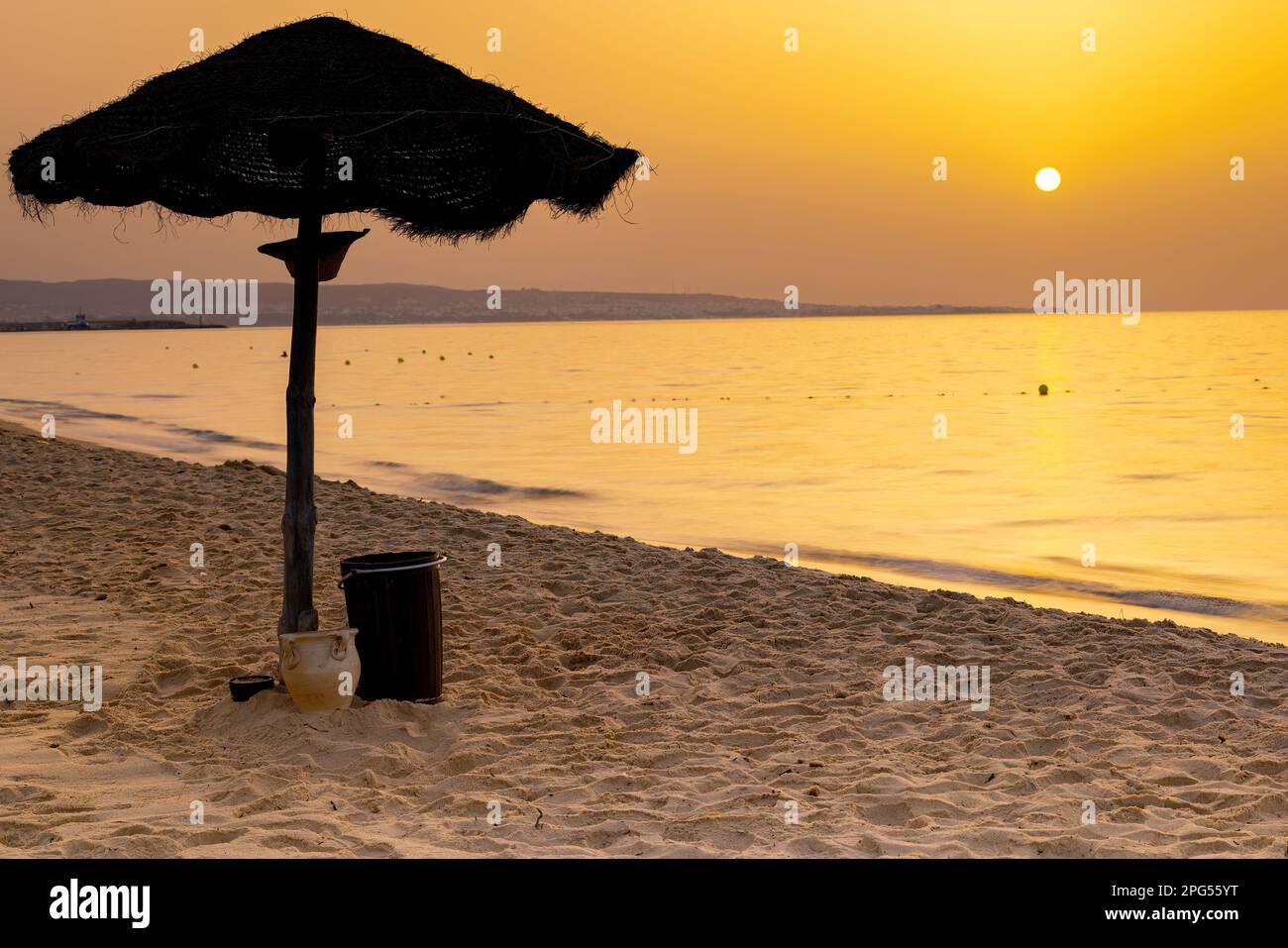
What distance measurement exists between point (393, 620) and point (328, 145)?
253 centimetres

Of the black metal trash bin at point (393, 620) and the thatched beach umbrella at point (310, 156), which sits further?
the black metal trash bin at point (393, 620)

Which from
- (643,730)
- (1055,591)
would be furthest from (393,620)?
(1055,591)

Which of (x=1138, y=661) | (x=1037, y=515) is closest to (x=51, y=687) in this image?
(x=1138, y=661)

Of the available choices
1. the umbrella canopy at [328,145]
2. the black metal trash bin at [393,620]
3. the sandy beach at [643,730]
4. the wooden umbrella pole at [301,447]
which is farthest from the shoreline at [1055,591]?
the wooden umbrella pole at [301,447]

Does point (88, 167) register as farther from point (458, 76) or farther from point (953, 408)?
point (953, 408)

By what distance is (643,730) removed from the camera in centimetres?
662

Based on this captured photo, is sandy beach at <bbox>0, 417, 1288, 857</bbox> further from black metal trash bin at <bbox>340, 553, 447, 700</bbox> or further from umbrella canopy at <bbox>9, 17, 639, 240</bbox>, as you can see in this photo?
umbrella canopy at <bbox>9, 17, 639, 240</bbox>

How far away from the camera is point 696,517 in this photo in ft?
57.4

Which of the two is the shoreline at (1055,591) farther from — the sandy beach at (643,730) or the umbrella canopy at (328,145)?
the umbrella canopy at (328,145)

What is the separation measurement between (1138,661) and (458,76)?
547cm

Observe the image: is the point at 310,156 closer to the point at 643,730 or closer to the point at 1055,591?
the point at 643,730

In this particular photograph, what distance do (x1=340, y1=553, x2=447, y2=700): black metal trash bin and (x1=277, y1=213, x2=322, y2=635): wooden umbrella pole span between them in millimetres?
440

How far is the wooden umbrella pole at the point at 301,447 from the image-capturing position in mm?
Answer: 6984

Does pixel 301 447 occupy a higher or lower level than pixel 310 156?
lower
